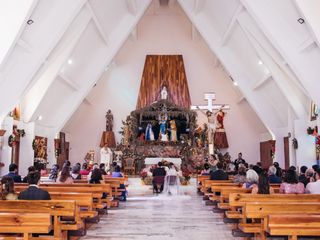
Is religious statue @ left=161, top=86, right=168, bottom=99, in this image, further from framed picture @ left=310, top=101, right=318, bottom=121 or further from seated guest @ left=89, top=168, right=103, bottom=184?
seated guest @ left=89, top=168, right=103, bottom=184

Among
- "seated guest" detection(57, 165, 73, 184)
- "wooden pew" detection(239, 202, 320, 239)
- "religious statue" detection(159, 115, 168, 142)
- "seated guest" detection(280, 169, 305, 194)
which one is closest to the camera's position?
"wooden pew" detection(239, 202, 320, 239)

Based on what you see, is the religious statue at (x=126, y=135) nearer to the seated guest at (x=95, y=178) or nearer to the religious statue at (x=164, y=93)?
Answer: the religious statue at (x=164, y=93)

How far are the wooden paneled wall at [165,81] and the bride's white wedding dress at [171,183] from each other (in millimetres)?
8428

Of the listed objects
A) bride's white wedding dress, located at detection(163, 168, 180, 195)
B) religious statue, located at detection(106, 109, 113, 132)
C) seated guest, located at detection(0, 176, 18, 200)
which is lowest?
bride's white wedding dress, located at detection(163, 168, 180, 195)

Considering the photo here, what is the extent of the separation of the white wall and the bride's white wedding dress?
28.1ft

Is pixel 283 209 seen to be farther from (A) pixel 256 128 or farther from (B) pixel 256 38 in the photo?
(A) pixel 256 128

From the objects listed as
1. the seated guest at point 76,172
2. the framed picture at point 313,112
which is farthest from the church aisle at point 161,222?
Result: the framed picture at point 313,112

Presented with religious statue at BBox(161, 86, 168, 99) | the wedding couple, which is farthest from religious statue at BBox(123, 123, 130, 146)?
the wedding couple

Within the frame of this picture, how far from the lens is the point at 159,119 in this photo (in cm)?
1827

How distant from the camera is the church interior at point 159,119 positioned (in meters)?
5.31

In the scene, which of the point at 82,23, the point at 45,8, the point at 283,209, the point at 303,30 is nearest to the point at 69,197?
the point at 283,209

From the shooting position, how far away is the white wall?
1912cm

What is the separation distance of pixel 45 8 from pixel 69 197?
6111 millimetres

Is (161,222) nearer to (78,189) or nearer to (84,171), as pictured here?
(78,189)
